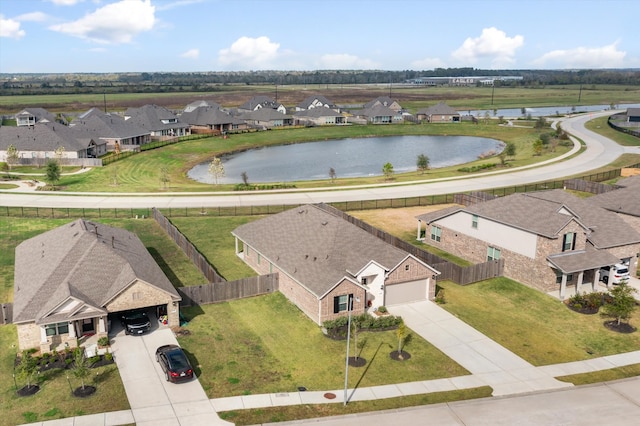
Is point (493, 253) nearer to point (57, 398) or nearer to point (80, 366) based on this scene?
point (80, 366)

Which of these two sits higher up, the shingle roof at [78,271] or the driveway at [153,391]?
the shingle roof at [78,271]

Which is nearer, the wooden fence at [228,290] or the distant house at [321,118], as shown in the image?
the wooden fence at [228,290]

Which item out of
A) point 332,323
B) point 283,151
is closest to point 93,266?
point 332,323

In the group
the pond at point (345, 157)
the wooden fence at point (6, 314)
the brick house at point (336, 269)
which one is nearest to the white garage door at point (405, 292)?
the brick house at point (336, 269)

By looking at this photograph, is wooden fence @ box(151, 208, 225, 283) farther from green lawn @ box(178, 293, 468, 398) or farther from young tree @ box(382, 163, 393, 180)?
young tree @ box(382, 163, 393, 180)

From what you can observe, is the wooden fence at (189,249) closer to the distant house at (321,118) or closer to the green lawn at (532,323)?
the green lawn at (532,323)

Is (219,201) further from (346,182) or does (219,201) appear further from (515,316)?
(515,316)

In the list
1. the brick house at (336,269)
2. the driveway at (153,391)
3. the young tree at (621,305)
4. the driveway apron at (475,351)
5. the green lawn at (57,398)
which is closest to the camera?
the driveway at (153,391)
